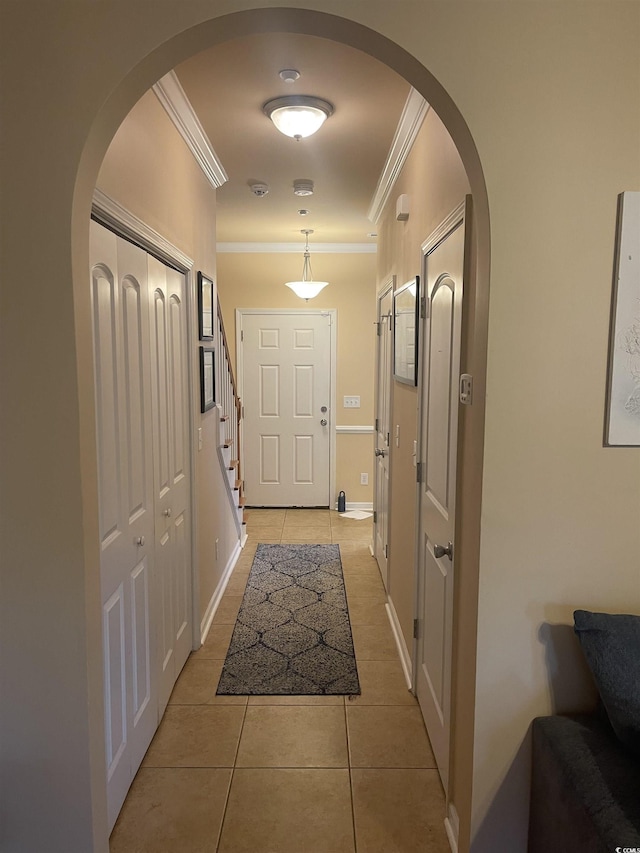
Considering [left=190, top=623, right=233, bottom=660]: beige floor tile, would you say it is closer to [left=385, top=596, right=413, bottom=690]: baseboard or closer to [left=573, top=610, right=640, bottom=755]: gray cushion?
[left=385, top=596, right=413, bottom=690]: baseboard

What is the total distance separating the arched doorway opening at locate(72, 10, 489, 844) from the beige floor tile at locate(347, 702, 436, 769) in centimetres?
74

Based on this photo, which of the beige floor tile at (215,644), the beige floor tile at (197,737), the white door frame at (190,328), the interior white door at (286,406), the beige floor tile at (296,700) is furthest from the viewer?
the interior white door at (286,406)

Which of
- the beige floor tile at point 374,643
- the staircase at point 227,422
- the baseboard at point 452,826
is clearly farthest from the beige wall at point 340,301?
the baseboard at point 452,826

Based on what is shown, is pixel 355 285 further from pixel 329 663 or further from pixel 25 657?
pixel 25 657

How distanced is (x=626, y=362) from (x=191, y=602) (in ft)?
7.90

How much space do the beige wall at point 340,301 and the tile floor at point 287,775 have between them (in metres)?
3.20

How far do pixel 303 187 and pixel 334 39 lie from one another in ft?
7.82

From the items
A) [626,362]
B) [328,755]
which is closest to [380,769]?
[328,755]

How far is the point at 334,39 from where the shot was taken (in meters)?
1.46

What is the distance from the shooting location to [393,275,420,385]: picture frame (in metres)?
2.69

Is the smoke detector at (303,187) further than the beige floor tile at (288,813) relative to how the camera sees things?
Yes

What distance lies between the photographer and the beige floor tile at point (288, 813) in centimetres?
188

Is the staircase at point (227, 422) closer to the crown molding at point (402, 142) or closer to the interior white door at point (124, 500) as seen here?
the crown molding at point (402, 142)

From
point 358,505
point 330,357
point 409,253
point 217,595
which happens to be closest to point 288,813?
point 217,595
